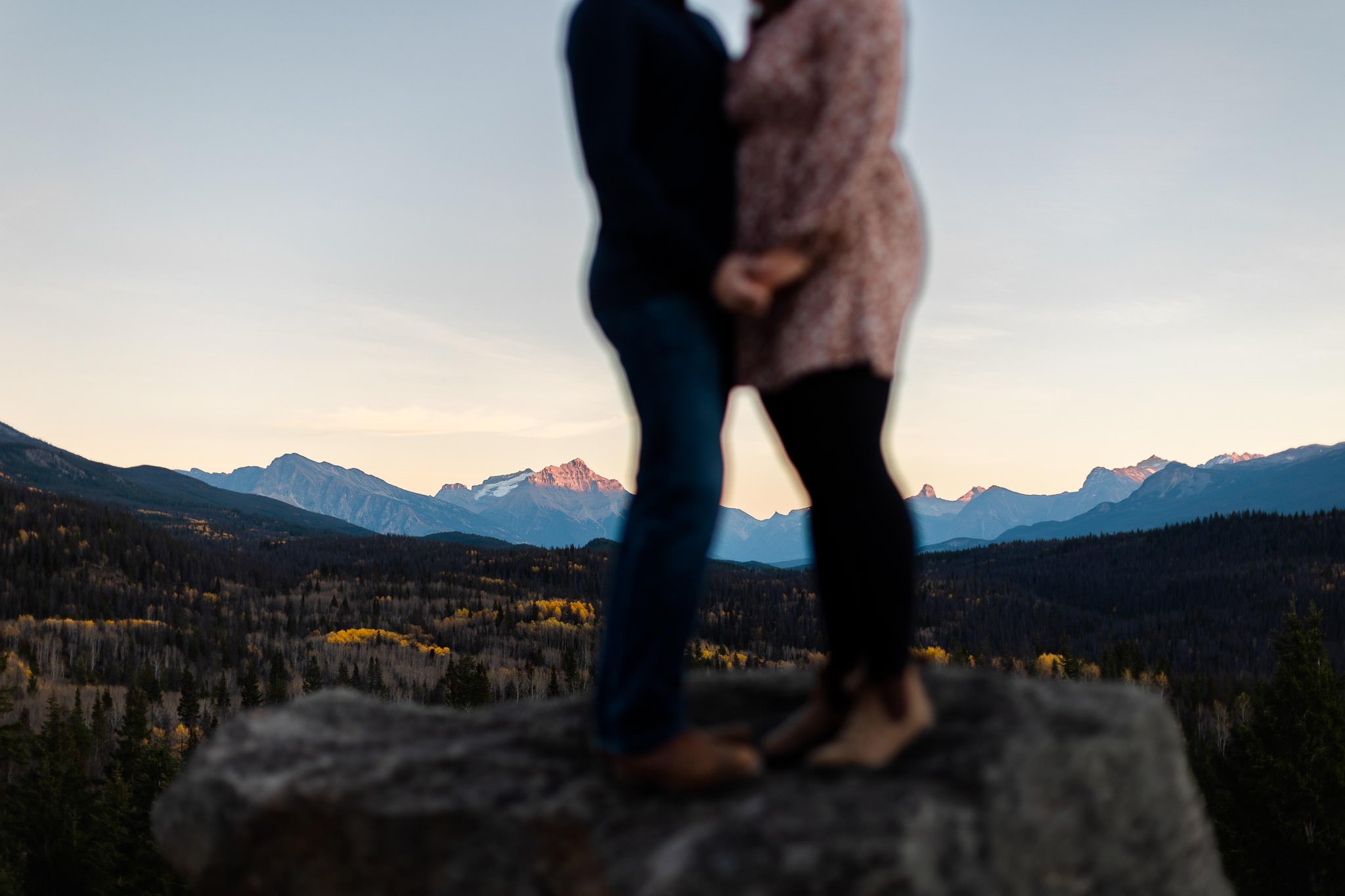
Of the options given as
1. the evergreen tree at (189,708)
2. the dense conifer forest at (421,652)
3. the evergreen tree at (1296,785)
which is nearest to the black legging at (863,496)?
the dense conifer forest at (421,652)

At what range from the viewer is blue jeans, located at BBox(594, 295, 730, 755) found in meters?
3.56

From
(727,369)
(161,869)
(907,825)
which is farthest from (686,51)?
(161,869)

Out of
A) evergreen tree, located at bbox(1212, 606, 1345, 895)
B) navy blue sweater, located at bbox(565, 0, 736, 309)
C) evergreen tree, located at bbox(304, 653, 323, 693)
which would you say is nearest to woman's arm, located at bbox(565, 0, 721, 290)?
navy blue sweater, located at bbox(565, 0, 736, 309)

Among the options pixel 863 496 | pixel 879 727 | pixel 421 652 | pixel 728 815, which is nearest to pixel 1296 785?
pixel 879 727

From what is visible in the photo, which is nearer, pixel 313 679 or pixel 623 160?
pixel 623 160

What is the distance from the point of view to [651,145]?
12.6 ft

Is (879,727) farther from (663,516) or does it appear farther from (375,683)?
(375,683)

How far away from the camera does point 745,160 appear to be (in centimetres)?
380

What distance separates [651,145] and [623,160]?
0.32 metres

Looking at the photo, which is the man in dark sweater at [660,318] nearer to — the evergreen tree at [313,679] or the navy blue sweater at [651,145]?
the navy blue sweater at [651,145]

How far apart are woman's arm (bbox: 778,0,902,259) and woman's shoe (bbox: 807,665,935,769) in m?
1.88

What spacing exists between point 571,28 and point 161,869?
1968 inches

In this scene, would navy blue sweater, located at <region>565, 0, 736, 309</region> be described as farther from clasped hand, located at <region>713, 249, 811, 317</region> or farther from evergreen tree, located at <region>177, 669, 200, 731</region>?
evergreen tree, located at <region>177, 669, 200, 731</region>

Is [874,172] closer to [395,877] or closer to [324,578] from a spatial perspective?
[395,877]
